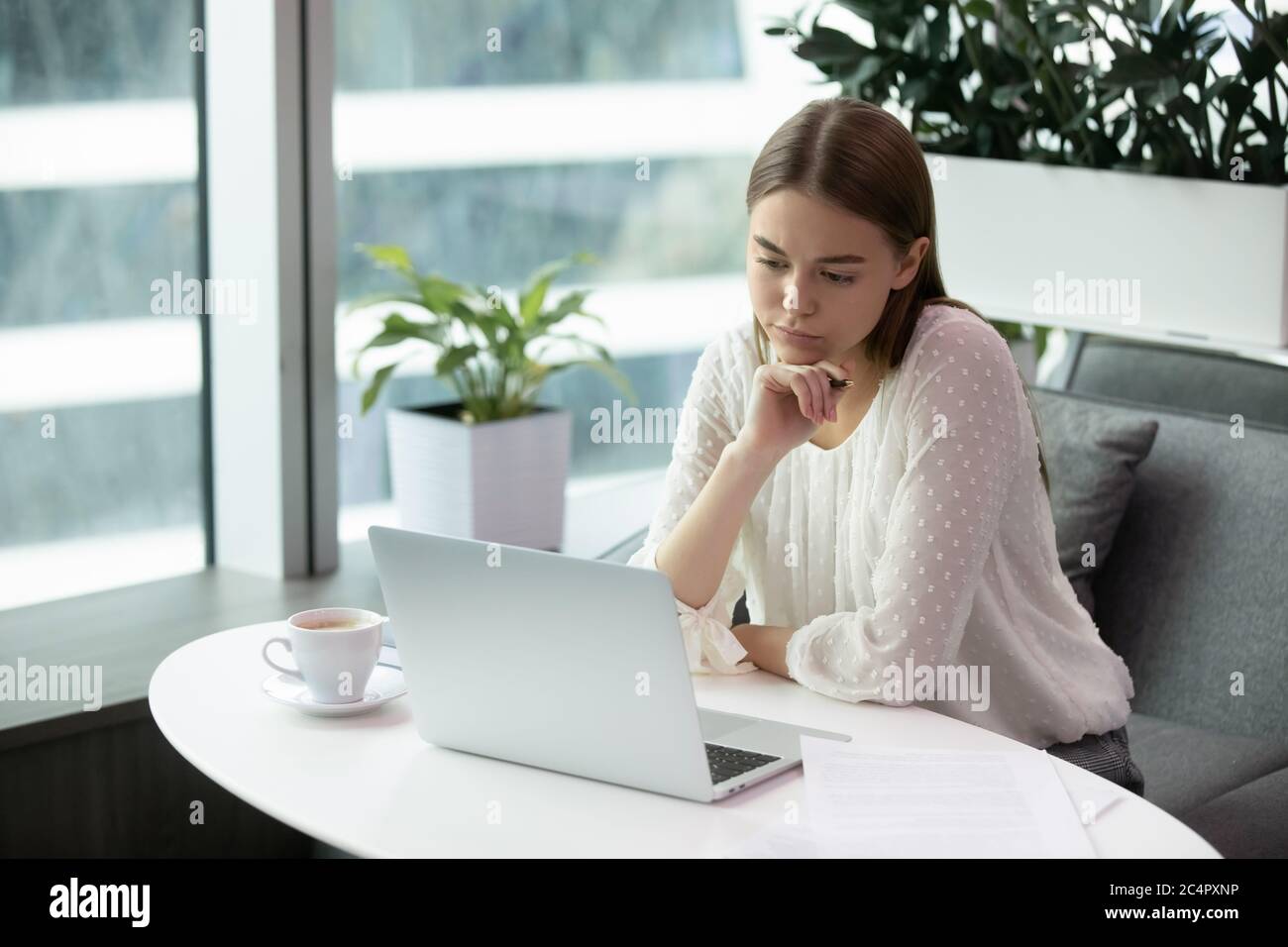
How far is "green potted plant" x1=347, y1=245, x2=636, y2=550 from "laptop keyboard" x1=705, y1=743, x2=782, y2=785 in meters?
1.42

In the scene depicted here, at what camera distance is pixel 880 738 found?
4.52 feet

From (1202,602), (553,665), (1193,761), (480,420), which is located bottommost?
(1193,761)

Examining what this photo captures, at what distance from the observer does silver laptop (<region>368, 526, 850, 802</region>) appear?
1.18 m

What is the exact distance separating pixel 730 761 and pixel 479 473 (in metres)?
1.49

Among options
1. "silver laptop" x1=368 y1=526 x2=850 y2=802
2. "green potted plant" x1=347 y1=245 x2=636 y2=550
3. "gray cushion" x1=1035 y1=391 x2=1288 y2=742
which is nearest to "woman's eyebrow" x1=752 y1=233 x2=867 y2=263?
"silver laptop" x1=368 y1=526 x2=850 y2=802

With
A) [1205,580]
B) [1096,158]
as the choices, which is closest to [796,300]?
[1205,580]

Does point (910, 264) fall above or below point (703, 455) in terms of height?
above

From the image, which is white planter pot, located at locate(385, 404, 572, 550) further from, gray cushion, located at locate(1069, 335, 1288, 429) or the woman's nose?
the woman's nose

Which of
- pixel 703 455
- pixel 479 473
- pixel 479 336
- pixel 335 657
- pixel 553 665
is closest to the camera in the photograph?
pixel 553 665

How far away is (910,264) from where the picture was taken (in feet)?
5.37

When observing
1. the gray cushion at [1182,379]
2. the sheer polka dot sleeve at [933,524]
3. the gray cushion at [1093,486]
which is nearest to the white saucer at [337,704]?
the sheer polka dot sleeve at [933,524]

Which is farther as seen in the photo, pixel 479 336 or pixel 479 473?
pixel 479 336

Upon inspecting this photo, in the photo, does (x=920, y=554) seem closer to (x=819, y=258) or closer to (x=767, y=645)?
(x=767, y=645)

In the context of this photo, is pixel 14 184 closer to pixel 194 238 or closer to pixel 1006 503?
pixel 194 238
